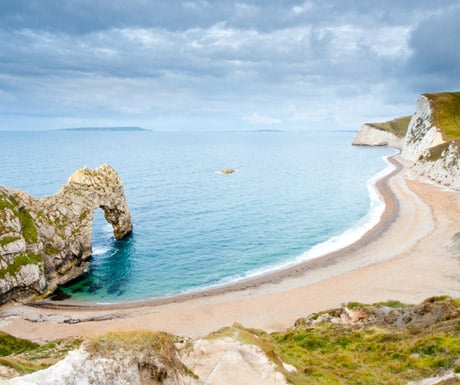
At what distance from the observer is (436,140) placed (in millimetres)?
114375

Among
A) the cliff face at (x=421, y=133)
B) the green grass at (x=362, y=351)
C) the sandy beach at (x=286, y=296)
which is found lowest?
the sandy beach at (x=286, y=296)

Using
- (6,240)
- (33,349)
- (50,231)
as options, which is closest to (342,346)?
(33,349)

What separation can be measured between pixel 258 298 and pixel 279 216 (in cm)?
3246

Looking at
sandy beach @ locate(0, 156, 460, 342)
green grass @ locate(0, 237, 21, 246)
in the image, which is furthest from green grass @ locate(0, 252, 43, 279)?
sandy beach @ locate(0, 156, 460, 342)

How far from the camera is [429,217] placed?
2432 inches

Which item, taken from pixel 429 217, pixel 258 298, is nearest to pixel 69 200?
pixel 258 298

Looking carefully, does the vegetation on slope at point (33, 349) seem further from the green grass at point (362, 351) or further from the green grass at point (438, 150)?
the green grass at point (438, 150)

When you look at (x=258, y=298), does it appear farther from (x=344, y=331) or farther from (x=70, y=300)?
(x=70, y=300)

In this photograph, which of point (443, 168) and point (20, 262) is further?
point (443, 168)

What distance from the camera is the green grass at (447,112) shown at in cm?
11631

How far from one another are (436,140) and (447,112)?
77.8 feet

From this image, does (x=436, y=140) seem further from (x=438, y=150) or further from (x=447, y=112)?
(x=447, y=112)

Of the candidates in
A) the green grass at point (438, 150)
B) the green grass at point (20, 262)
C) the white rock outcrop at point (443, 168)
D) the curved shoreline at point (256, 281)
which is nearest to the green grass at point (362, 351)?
the curved shoreline at point (256, 281)

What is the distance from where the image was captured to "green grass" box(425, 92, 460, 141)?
116312 mm
